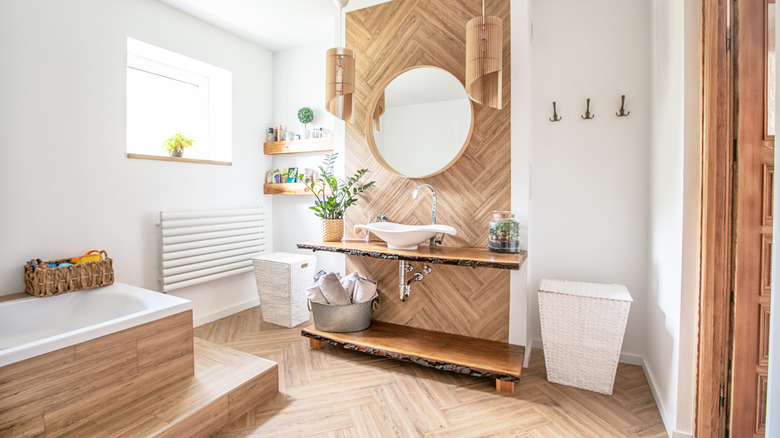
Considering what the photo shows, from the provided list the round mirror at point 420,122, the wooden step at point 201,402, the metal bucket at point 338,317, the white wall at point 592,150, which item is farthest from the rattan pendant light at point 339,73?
the wooden step at point 201,402

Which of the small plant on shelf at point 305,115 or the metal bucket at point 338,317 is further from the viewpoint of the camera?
the small plant on shelf at point 305,115

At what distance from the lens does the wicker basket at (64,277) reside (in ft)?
7.05

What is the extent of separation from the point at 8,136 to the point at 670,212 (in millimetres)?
3626

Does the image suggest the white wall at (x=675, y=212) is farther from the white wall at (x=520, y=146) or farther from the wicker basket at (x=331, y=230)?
the wicker basket at (x=331, y=230)

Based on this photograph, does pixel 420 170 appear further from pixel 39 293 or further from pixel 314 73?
pixel 39 293

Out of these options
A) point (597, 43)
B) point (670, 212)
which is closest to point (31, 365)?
point (670, 212)

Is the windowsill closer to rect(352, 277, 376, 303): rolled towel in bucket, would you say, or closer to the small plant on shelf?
the small plant on shelf

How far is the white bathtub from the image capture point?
1833 mm

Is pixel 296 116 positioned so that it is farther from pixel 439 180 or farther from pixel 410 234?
pixel 410 234

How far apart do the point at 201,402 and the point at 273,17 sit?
2.84m

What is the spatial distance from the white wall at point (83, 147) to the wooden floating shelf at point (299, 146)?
59 centimetres

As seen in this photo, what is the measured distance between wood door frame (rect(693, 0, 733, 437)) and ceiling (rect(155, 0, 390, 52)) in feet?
6.79

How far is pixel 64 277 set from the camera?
2.23 metres

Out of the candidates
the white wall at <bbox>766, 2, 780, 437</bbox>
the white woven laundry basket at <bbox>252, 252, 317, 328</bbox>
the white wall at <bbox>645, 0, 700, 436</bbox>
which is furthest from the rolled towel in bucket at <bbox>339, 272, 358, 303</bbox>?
the white wall at <bbox>766, 2, 780, 437</bbox>
